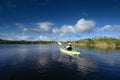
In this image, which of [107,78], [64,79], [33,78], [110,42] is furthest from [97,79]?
[110,42]

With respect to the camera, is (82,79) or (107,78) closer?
(82,79)

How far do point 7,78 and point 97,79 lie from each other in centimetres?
1734

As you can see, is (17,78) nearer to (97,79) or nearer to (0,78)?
(0,78)

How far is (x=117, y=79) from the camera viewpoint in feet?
89.3

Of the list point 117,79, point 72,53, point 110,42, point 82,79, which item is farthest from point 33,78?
point 110,42

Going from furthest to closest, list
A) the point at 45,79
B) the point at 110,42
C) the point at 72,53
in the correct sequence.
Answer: the point at 110,42 < the point at 72,53 < the point at 45,79

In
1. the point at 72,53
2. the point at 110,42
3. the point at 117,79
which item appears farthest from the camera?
the point at 110,42

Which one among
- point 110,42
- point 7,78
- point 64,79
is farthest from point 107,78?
point 110,42

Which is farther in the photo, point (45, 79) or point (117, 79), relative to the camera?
point (117, 79)

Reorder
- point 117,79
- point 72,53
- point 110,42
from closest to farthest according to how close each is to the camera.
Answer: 1. point 117,79
2. point 72,53
3. point 110,42

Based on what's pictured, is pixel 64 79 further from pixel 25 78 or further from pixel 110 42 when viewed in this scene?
pixel 110 42

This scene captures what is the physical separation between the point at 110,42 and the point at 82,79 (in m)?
168

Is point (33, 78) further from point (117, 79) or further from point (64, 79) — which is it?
point (117, 79)

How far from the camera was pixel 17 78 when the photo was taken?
84.7 ft
